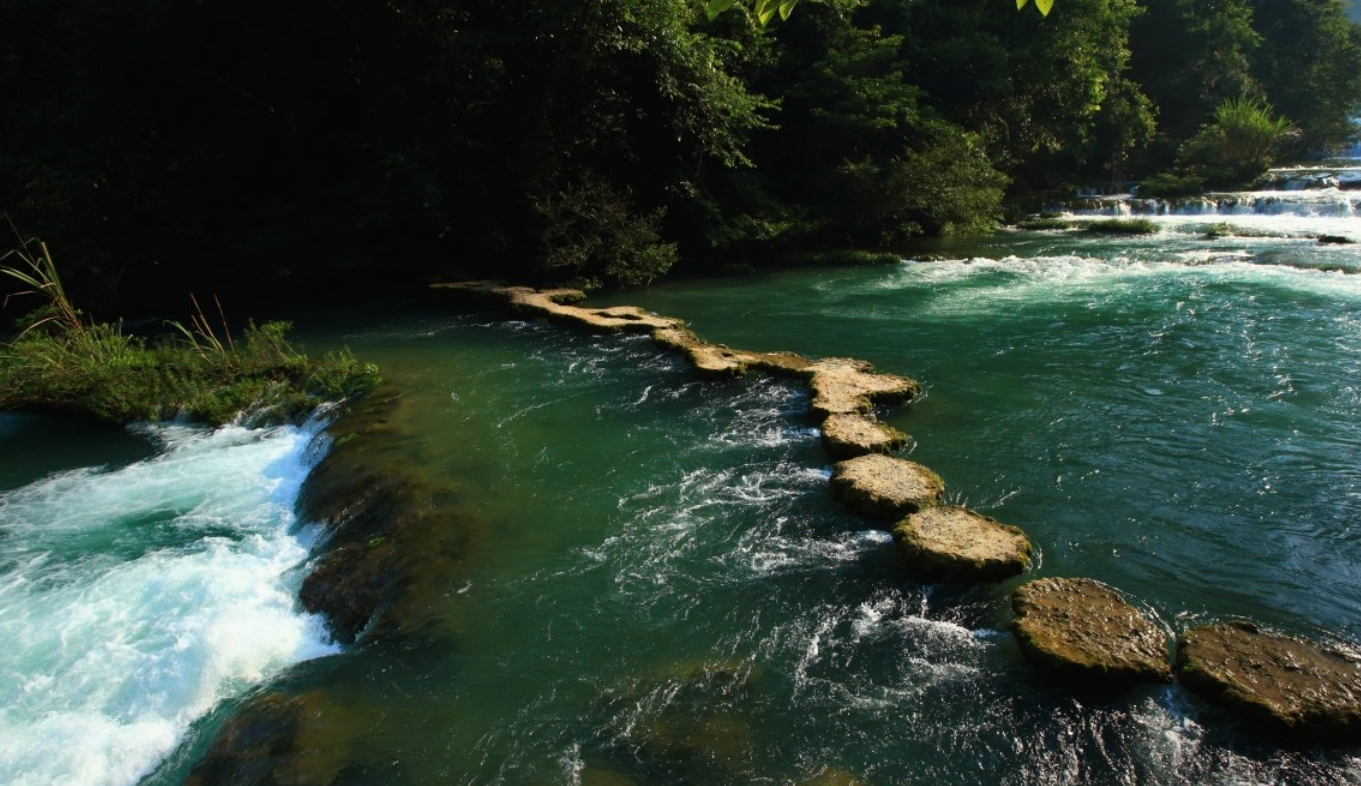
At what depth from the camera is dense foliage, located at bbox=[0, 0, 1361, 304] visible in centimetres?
1294

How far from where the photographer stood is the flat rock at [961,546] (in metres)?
4.25

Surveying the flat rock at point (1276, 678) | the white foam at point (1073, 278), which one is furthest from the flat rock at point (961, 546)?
the white foam at point (1073, 278)

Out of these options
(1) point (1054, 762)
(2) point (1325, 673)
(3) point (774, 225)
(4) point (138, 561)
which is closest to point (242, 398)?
(4) point (138, 561)

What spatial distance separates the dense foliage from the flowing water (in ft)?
19.4

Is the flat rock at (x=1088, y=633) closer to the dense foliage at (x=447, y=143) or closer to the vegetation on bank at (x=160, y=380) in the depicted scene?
the vegetation on bank at (x=160, y=380)

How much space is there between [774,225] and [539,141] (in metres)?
5.31

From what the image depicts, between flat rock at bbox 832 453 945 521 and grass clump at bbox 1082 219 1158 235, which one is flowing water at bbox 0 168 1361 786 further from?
grass clump at bbox 1082 219 1158 235

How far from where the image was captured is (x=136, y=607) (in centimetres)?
472

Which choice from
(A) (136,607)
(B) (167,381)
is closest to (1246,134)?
(B) (167,381)

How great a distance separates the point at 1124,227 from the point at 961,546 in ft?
54.3

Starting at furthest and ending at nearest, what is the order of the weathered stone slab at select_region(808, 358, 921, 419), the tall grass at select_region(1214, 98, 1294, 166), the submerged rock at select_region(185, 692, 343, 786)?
the tall grass at select_region(1214, 98, 1294, 166) < the weathered stone slab at select_region(808, 358, 921, 419) < the submerged rock at select_region(185, 692, 343, 786)

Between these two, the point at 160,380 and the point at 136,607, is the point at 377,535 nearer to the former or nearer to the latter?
the point at 136,607

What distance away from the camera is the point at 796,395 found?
7.64 m

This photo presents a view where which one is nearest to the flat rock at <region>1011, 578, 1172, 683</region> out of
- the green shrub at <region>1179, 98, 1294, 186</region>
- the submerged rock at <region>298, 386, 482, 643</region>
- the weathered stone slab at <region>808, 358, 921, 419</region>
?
the weathered stone slab at <region>808, 358, 921, 419</region>
